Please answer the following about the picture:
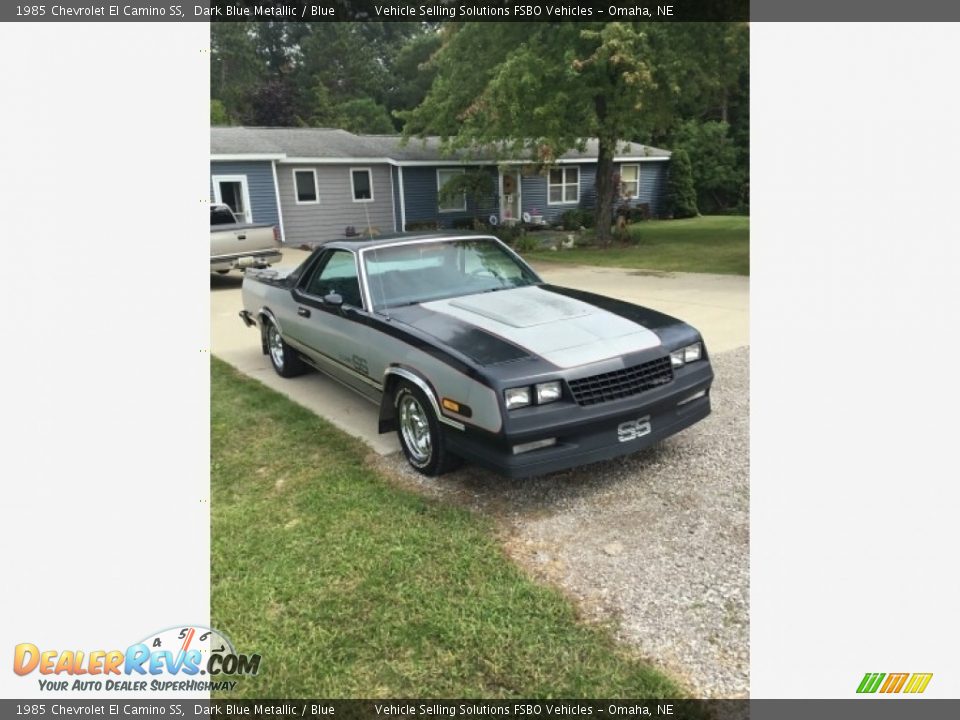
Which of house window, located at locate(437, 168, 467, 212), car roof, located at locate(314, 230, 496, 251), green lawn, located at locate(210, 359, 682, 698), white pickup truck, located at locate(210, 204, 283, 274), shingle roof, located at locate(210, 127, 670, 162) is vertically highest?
shingle roof, located at locate(210, 127, 670, 162)

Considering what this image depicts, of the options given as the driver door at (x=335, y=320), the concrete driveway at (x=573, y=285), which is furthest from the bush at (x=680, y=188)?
the driver door at (x=335, y=320)

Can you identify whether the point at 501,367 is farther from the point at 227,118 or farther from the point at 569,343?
the point at 227,118

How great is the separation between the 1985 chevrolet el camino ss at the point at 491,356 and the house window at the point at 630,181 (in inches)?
926

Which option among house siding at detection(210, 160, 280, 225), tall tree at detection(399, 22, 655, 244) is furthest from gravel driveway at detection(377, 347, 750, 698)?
house siding at detection(210, 160, 280, 225)

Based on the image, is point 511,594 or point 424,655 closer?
point 424,655

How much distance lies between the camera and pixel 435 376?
12.3 feet

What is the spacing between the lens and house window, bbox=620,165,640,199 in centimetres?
2731

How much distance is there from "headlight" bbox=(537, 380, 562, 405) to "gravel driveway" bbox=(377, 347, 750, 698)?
0.68 m

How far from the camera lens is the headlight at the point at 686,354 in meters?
4.02

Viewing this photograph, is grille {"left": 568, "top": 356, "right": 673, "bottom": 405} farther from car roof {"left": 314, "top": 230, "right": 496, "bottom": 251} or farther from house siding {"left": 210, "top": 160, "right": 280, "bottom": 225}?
house siding {"left": 210, "top": 160, "right": 280, "bottom": 225}

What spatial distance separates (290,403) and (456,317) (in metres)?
2.26

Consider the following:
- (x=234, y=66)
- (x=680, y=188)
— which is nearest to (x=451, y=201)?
(x=680, y=188)

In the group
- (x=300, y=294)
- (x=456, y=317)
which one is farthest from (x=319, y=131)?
(x=456, y=317)
